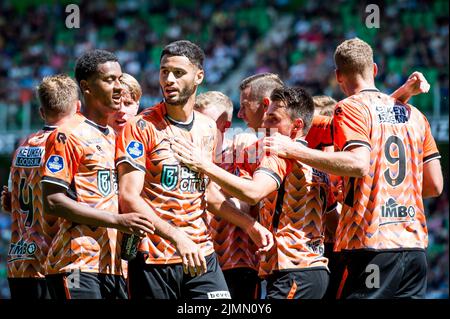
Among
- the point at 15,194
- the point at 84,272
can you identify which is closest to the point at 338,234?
the point at 84,272

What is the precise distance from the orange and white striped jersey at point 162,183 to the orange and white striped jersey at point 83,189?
190mm

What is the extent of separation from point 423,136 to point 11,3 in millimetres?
22620

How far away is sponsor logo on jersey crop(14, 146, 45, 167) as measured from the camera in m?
7.21

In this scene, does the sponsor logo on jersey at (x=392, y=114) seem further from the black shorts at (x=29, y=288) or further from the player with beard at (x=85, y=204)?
the black shorts at (x=29, y=288)

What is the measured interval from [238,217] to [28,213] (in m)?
1.83

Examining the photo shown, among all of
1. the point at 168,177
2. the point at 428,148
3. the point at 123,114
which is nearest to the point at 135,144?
the point at 168,177

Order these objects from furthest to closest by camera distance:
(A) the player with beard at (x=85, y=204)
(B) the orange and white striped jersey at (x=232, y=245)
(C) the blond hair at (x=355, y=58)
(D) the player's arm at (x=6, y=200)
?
(D) the player's arm at (x=6, y=200) < (B) the orange and white striped jersey at (x=232, y=245) < (C) the blond hair at (x=355, y=58) < (A) the player with beard at (x=85, y=204)

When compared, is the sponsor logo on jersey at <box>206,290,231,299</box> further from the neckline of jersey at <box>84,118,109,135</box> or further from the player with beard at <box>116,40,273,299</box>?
the neckline of jersey at <box>84,118,109,135</box>

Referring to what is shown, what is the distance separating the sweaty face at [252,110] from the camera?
7.64m

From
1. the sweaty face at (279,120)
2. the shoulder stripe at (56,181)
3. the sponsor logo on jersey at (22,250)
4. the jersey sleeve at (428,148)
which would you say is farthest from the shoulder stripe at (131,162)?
the jersey sleeve at (428,148)

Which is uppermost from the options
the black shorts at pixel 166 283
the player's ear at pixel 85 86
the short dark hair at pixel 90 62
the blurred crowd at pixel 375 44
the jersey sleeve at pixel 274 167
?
the blurred crowd at pixel 375 44

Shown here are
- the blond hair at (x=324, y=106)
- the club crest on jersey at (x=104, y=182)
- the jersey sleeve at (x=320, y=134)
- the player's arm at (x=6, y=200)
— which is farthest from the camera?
the blond hair at (x=324, y=106)

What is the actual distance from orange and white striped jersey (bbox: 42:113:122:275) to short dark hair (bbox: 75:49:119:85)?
16.1 inches

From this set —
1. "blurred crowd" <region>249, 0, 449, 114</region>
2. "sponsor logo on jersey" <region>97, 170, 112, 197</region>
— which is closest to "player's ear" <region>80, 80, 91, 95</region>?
"sponsor logo on jersey" <region>97, 170, 112, 197</region>
